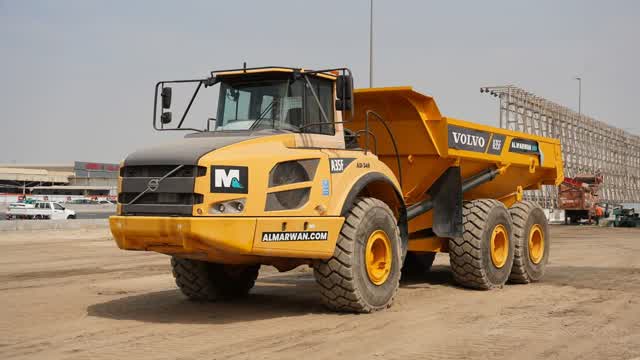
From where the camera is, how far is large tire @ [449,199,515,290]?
1102 centimetres

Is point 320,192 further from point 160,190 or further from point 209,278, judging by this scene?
point 209,278

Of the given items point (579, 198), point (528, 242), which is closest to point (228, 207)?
point (528, 242)

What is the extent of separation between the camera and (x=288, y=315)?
29.0 ft

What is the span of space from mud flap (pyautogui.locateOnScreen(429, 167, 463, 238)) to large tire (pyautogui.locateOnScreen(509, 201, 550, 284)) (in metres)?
1.41

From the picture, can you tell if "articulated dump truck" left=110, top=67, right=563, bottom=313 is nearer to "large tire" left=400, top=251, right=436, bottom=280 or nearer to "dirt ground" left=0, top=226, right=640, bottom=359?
"dirt ground" left=0, top=226, right=640, bottom=359

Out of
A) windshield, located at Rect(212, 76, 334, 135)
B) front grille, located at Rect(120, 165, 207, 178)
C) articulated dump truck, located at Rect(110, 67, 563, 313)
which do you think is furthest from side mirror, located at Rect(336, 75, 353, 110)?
front grille, located at Rect(120, 165, 207, 178)

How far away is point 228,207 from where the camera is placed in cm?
772

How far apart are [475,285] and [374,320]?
3.24m

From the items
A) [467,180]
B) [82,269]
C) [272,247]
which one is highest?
[467,180]

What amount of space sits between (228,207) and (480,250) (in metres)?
4.64

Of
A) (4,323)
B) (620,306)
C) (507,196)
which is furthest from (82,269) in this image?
(620,306)

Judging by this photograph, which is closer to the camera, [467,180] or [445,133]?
[445,133]

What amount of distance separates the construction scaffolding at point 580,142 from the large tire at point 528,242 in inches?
1312

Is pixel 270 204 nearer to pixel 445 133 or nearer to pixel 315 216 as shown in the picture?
pixel 315 216
